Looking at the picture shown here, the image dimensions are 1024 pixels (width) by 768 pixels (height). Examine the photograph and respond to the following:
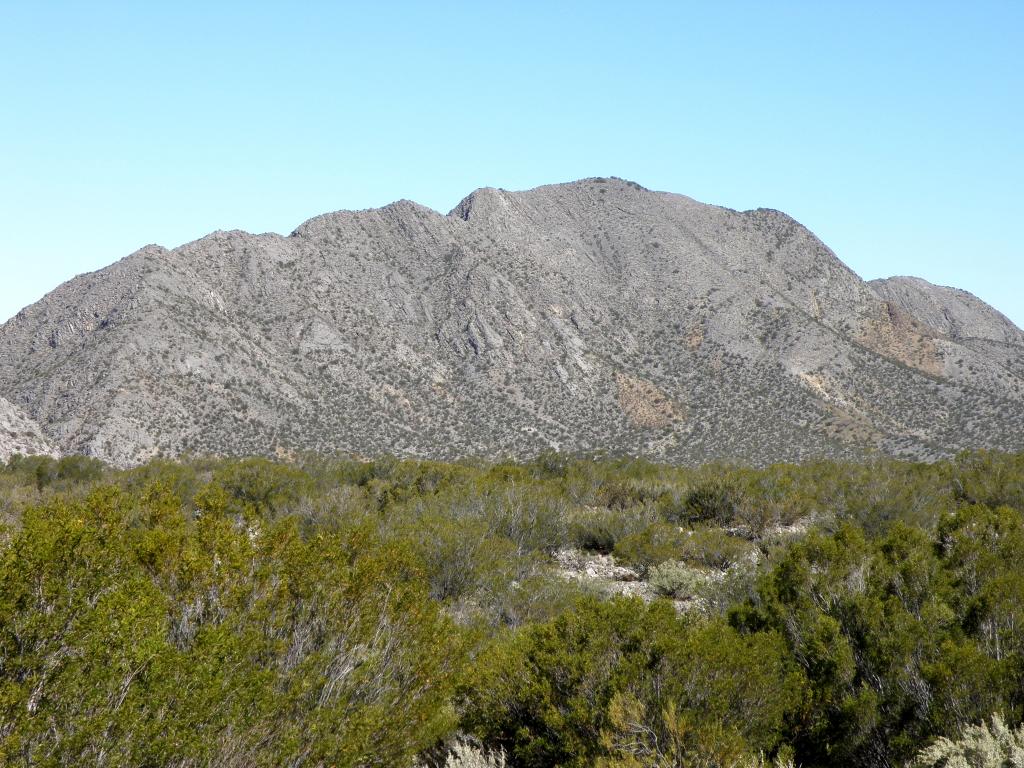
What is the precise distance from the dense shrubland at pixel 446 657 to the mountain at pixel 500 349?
42.9 m

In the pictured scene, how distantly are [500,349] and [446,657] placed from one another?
205ft

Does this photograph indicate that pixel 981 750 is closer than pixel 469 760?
Yes

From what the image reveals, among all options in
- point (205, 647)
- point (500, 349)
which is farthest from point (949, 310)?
point (205, 647)

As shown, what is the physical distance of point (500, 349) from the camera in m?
72.6

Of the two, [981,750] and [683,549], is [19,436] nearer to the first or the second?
[683,549]

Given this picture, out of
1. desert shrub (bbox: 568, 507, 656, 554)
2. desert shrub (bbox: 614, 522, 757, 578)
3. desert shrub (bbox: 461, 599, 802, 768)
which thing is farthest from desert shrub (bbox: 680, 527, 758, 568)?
desert shrub (bbox: 461, 599, 802, 768)

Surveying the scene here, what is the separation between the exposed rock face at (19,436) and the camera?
49.1 meters

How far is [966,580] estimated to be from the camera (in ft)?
43.9

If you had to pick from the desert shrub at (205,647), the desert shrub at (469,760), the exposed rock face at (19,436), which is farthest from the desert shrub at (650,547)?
the exposed rock face at (19,436)

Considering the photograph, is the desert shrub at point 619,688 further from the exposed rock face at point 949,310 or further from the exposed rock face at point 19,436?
the exposed rock face at point 949,310

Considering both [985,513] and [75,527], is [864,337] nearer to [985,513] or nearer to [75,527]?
[985,513]

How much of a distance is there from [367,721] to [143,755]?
2.27 m

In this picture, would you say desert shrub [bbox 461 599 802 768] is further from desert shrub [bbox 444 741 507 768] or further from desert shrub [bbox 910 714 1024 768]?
desert shrub [bbox 910 714 1024 768]

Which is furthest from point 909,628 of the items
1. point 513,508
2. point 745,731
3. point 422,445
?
point 422,445
